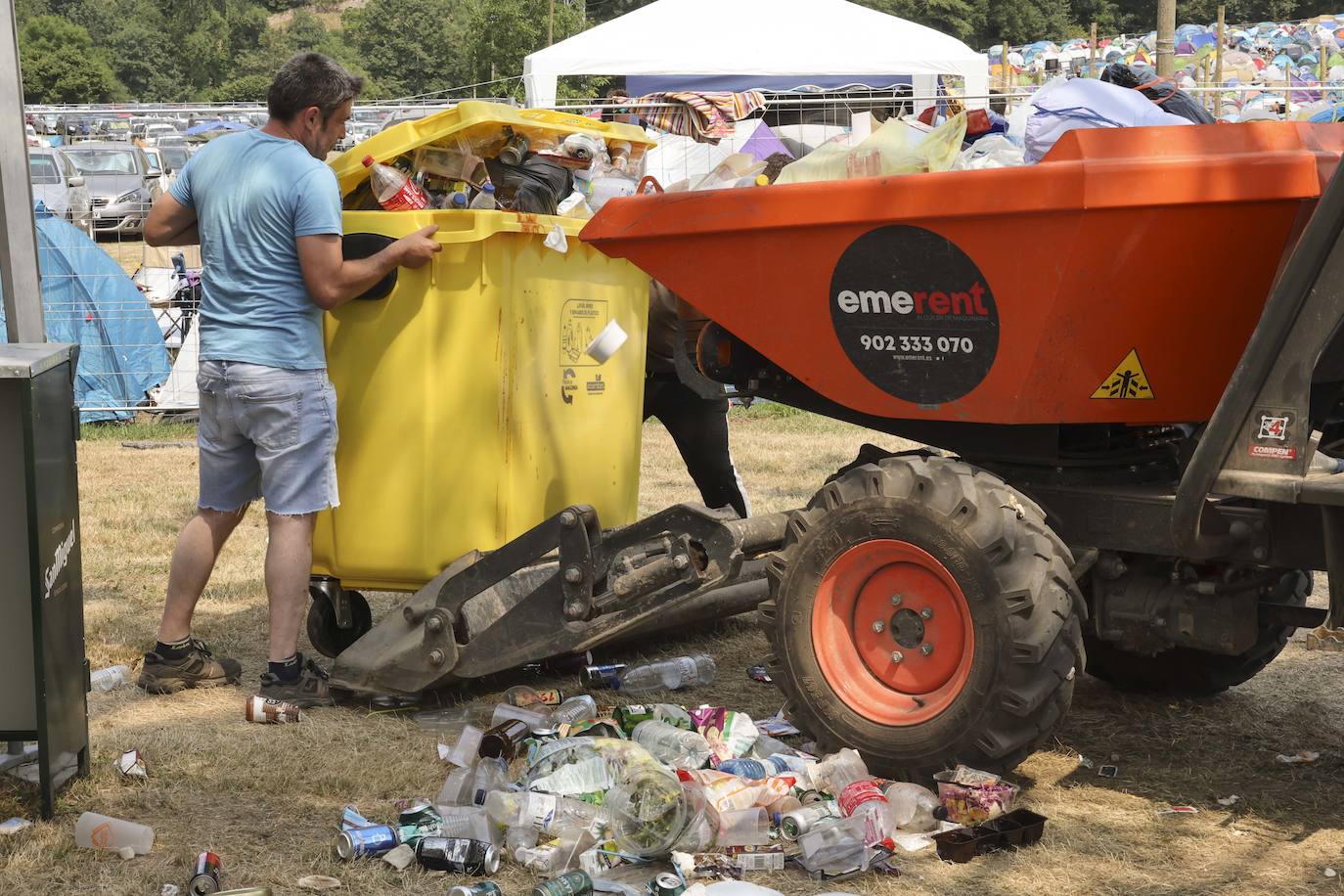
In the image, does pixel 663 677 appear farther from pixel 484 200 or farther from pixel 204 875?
pixel 204 875

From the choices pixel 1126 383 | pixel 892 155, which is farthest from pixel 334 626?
pixel 1126 383

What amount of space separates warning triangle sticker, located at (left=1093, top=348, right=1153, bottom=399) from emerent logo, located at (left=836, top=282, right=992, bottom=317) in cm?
31

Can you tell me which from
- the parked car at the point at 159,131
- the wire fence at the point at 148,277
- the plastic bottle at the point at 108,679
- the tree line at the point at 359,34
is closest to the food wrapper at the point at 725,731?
the plastic bottle at the point at 108,679

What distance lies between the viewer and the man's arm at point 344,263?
4070 millimetres

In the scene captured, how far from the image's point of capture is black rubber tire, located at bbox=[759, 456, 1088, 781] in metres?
3.22

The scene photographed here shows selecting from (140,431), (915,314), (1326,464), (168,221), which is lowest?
(140,431)

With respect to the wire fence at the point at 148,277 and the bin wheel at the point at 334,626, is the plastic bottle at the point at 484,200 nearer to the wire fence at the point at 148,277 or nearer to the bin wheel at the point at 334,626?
the bin wheel at the point at 334,626

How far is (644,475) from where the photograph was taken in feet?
27.6

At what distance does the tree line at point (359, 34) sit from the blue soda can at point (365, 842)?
25.0m

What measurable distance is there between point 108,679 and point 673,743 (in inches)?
76.0

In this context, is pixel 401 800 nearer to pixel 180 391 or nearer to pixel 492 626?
pixel 492 626

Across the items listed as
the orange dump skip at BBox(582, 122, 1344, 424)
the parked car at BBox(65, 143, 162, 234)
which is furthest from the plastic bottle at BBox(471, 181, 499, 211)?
the parked car at BBox(65, 143, 162, 234)

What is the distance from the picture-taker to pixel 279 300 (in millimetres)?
4117

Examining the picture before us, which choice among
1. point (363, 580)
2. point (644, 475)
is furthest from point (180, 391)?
point (363, 580)
